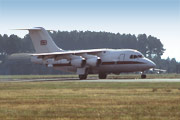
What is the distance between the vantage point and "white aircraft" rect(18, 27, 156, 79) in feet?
235

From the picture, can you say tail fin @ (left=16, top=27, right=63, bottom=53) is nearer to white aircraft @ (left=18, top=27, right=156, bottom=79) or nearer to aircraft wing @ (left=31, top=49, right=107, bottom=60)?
white aircraft @ (left=18, top=27, right=156, bottom=79)

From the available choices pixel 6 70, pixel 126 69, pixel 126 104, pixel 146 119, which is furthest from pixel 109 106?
pixel 6 70

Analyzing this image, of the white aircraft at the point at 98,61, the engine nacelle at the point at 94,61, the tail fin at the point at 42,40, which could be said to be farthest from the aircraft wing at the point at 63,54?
the tail fin at the point at 42,40

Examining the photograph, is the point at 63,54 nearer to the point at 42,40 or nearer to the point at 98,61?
the point at 98,61

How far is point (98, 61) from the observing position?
72750mm

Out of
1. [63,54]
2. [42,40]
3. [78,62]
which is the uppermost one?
[42,40]

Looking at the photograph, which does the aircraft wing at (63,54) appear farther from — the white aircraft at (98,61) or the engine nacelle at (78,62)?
the engine nacelle at (78,62)

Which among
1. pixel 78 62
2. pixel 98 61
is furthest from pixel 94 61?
pixel 78 62

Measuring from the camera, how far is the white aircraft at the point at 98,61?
2825 inches

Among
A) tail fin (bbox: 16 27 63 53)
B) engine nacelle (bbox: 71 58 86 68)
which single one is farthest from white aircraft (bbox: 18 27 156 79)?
tail fin (bbox: 16 27 63 53)

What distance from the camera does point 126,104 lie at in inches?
1033

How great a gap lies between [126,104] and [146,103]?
106 centimetres

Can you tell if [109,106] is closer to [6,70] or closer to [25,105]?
[25,105]

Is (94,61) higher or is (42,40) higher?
(42,40)
